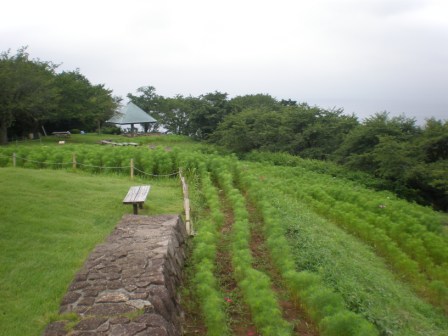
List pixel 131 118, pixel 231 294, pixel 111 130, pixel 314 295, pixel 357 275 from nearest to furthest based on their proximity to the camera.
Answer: pixel 314 295, pixel 231 294, pixel 357 275, pixel 131 118, pixel 111 130

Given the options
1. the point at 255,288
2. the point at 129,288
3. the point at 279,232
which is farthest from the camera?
the point at 279,232

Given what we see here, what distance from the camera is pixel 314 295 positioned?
7.36 metres

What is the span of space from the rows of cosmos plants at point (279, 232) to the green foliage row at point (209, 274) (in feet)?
0.06

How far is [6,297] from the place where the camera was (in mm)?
6645

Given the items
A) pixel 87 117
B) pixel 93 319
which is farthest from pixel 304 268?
pixel 87 117

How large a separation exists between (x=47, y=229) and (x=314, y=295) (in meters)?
6.49

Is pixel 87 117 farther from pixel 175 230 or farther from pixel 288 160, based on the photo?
pixel 175 230

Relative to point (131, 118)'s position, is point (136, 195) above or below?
below

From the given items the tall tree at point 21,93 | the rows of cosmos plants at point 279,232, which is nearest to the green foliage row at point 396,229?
the rows of cosmos plants at point 279,232

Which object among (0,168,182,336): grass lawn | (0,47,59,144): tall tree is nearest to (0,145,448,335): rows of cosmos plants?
(0,168,182,336): grass lawn

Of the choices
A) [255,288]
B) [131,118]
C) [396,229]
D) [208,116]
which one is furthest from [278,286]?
[131,118]

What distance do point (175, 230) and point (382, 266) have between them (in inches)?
239

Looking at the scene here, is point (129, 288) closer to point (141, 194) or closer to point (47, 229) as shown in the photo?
point (47, 229)

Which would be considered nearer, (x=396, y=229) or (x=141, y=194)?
(x=141, y=194)
